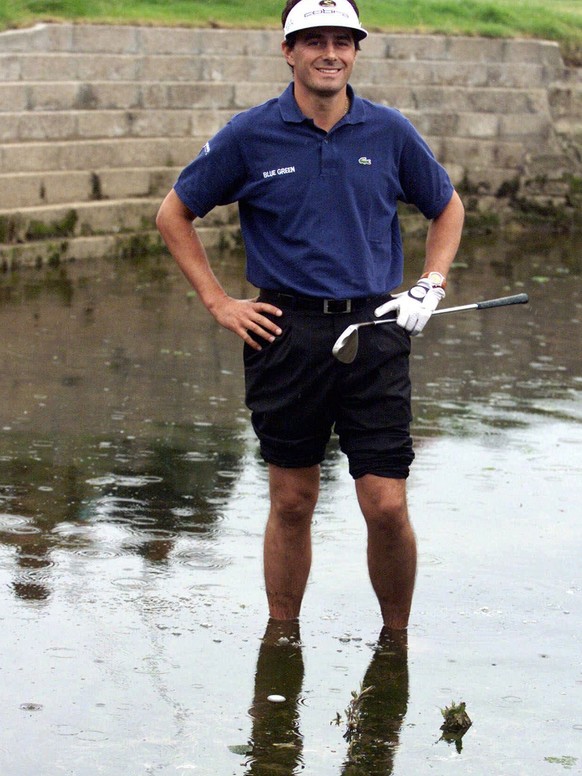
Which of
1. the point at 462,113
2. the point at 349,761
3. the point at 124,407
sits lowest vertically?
the point at 349,761

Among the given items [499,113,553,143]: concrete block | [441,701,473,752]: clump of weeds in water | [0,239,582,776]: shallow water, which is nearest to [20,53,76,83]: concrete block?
[0,239,582,776]: shallow water

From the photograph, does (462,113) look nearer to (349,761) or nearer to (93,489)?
(93,489)

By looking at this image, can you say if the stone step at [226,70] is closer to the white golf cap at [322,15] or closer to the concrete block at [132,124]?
the concrete block at [132,124]

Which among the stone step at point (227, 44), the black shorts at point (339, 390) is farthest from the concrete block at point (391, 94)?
the black shorts at point (339, 390)

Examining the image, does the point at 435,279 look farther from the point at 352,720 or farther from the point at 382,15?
the point at 382,15

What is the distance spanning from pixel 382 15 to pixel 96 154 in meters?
5.23

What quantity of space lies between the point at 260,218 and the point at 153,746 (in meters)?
1.62

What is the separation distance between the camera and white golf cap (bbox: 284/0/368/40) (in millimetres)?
4598

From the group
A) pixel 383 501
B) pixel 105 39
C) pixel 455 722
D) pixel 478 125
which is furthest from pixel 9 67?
pixel 455 722

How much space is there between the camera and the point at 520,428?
831 cm

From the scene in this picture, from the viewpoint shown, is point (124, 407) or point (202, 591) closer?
point (202, 591)

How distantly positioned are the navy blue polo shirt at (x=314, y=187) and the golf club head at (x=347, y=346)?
0.13 meters

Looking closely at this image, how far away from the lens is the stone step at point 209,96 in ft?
44.3

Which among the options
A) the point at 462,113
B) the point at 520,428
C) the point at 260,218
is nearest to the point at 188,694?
the point at 260,218
